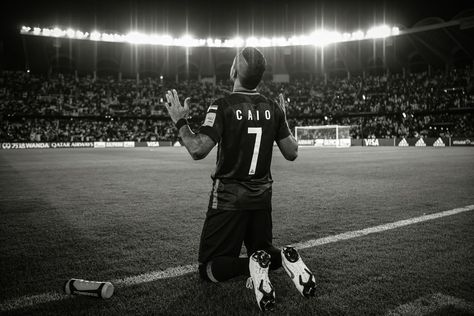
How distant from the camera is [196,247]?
425 cm

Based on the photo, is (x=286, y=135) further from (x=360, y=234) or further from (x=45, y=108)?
(x=45, y=108)

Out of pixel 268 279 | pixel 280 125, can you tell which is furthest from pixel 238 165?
pixel 268 279

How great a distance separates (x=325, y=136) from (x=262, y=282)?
41786mm

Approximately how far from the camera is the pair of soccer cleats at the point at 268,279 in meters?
2.64

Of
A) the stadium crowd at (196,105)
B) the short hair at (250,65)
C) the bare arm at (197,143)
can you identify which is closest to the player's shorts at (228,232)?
the bare arm at (197,143)

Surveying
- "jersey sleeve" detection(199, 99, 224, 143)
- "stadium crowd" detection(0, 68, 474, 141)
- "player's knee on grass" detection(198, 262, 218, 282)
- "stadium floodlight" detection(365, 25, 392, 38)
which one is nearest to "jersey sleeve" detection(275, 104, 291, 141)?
"jersey sleeve" detection(199, 99, 224, 143)

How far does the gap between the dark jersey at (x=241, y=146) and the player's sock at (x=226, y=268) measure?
42 cm

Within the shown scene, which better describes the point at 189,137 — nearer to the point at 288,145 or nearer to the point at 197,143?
the point at 197,143

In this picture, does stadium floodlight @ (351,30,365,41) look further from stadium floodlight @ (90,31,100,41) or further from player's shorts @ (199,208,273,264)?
player's shorts @ (199,208,273,264)

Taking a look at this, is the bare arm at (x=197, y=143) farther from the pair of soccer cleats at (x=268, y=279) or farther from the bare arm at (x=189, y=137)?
the pair of soccer cleats at (x=268, y=279)

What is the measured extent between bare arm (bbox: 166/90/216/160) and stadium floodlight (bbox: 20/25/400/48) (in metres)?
54.5

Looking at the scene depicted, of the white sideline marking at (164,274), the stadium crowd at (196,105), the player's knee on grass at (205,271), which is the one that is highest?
the stadium crowd at (196,105)

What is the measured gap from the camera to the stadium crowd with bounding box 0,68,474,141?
44.3m

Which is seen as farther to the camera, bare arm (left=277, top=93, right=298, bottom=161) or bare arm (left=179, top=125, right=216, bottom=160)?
bare arm (left=277, top=93, right=298, bottom=161)
